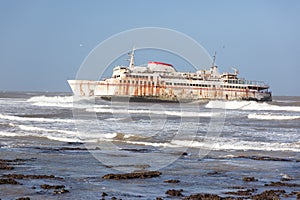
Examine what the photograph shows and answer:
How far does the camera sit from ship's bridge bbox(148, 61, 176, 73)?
271 feet

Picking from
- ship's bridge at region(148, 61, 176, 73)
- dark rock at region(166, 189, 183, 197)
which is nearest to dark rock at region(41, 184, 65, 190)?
dark rock at region(166, 189, 183, 197)

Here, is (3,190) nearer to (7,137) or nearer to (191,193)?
(191,193)

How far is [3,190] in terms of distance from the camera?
898cm

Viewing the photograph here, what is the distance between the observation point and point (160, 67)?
83.6 metres

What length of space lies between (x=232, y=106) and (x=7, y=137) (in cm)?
5084

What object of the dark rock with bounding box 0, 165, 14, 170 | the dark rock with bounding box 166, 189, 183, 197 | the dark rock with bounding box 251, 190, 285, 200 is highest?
the dark rock with bounding box 0, 165, 14, 170

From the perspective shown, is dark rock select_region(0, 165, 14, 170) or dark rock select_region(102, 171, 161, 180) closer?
dark rock select_region(102, 171, 161, 180)

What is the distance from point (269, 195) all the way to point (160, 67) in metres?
74.9

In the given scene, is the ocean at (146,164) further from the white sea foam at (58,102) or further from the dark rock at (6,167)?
the white sea foam at (58,102)

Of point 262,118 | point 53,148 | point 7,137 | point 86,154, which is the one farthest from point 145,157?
point 262,118

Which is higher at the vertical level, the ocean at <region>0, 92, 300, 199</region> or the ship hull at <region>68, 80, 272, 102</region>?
the ship hull at <region>68, 80, 272, 102</region>

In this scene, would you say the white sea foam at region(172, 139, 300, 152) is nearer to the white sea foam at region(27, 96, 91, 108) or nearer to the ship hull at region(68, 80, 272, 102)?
the white sea foam at region(27, 96, 91, 108)

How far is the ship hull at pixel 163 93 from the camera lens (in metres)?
78.5

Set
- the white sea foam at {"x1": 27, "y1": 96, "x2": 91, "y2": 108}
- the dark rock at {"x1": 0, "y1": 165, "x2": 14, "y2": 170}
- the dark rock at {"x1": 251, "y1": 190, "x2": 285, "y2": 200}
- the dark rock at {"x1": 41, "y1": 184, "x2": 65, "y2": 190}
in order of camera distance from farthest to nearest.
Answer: the white sea foam at {"x1": 27, "y1": 96, "x2": 91, "y2": 108}
the dark rock at {"x1": 0, "y1": 165, "x2": 14, "y2": 170}
the dark rock at {"x1": 41, "y1": 184, "x2": 65, "y2": 190}
the dark rock at {"x1": 251, "y1": 190, "x2": 285, "y2": 200}
